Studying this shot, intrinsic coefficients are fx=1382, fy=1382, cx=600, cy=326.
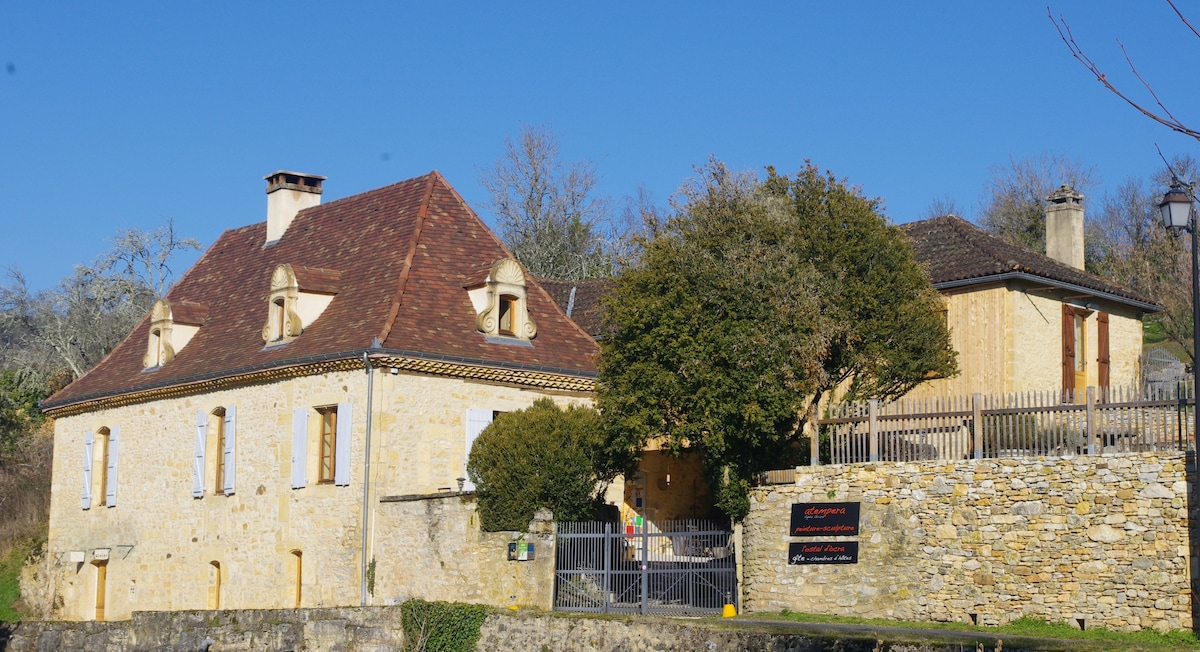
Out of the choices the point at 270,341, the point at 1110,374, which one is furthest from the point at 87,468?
the point at 1110,374

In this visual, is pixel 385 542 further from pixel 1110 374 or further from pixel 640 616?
pixel 1110 374

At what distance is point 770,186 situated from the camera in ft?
77.7

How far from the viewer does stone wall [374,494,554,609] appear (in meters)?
21.5

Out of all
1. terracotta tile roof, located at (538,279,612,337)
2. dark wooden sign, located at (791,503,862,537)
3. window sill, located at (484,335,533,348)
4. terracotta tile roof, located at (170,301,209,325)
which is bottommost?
dark wooden sign, located at (791,503,862,537)

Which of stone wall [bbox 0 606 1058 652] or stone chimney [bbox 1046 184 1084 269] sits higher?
stone chimney [bbox 1046 184 1084 269]

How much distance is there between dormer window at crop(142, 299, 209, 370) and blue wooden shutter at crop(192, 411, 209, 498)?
2907mm

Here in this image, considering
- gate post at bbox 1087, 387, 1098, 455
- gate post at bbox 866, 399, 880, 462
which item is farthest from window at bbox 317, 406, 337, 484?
gate post at bbox 1087, 387, 1098, 455

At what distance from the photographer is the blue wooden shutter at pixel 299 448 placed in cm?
2561

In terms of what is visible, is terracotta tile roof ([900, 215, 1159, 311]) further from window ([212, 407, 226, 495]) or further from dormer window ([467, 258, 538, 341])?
window ([212, 407, 226, 495])

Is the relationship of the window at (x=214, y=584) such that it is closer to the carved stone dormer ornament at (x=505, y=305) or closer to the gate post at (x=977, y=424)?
the carved stone dormer ornament at (x=505, y=305)

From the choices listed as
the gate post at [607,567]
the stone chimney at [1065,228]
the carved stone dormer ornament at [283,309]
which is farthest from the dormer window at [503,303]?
the stone chimney at [1065,228]

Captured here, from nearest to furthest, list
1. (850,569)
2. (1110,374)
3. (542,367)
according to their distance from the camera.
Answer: (850,569)
(542,367)
(1110,374)

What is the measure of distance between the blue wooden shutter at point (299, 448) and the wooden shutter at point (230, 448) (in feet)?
6.84

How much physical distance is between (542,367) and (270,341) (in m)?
5.60
